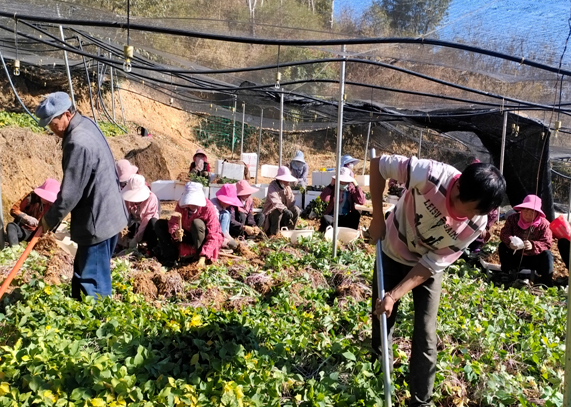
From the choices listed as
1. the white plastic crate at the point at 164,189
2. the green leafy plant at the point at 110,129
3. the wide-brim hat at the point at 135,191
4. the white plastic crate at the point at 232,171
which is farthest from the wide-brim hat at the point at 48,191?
the green leafy plant at the point at 110,129

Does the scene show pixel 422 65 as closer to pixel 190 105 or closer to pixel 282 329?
pixel 282 329

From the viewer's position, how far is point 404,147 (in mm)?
22547

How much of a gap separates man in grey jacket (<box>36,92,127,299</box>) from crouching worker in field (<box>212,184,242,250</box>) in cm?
231

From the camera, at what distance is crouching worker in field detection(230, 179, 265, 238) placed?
6.78m

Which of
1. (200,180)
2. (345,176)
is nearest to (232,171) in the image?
(200,180)

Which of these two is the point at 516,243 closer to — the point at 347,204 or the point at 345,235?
the point at 345,235

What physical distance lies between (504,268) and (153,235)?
14.2ft

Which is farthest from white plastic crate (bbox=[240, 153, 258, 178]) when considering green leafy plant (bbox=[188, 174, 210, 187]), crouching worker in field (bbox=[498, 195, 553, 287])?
crouching worker in field (bbox=[498, 195, 553, 287])

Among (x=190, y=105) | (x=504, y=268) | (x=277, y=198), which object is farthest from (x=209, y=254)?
(x=190, y=105)

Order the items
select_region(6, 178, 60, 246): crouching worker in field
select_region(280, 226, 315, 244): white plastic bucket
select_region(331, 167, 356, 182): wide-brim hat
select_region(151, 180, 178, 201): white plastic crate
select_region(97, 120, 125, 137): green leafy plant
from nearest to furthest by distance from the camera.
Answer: select_region(6, 178, 60, 246): crouching worker in field → select_region(280, 226, 315, 244): white plastic bucket → select_region(331, 167, 356, 182): wide-brim hat → select_region(151, 180, 178, 201): white plastic crate → select_region(97, 120, 125, 137): green leafy plant

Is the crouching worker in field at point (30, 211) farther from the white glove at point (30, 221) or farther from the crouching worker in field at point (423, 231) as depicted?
the crouching worker in field at point (423, 231)

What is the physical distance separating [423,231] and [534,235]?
394 cm

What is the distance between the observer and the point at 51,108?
10.7 ft

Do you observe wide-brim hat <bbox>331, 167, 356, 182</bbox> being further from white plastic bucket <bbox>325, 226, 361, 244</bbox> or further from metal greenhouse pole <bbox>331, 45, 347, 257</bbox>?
metal greenhouse pole <bbox>331, 45, 347, 257</bbox>
